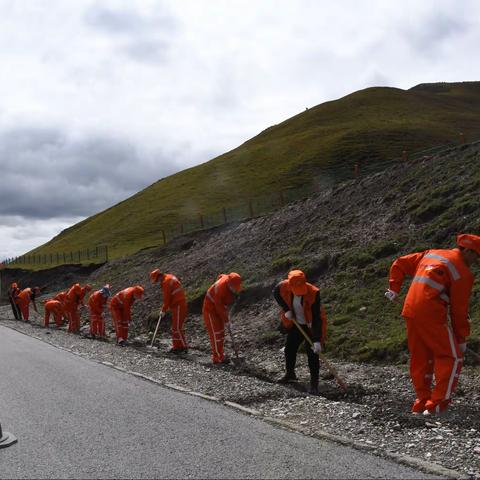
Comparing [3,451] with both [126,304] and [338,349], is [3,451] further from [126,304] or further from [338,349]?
[126,304]

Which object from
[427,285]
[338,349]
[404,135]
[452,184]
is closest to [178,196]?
[404,135]

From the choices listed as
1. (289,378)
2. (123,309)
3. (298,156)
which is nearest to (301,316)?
(289,378)

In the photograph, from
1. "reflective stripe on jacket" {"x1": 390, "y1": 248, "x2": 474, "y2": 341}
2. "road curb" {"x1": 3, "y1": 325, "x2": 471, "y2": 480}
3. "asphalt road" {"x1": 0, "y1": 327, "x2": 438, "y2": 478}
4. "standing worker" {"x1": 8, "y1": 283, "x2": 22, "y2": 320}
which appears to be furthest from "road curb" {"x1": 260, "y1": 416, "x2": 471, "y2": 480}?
"standing worker" {"x1": 8, "y1": 283, "x2": 22, "y2": 320}

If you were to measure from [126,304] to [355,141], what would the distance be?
192ft

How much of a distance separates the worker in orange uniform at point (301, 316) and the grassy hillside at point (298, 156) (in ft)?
149

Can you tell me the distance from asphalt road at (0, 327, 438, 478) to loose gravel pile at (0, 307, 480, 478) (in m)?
0.52

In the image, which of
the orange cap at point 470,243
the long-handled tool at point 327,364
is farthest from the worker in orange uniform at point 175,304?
the orange cap at point 470,243

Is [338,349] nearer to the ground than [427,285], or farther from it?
nearer to the ground

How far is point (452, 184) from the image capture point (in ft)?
60.7

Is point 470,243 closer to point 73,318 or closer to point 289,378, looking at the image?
point 289,378

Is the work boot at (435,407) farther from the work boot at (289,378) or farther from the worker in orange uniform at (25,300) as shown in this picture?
the worker in orange uniform at (25,300)

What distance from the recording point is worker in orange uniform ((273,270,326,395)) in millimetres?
9031

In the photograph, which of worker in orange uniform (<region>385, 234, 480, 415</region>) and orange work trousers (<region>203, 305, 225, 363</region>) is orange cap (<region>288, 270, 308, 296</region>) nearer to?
worker in orange uniform (<region>385, 234, 480, 415</region>)

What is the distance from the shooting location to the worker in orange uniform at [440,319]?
21.6 feet
